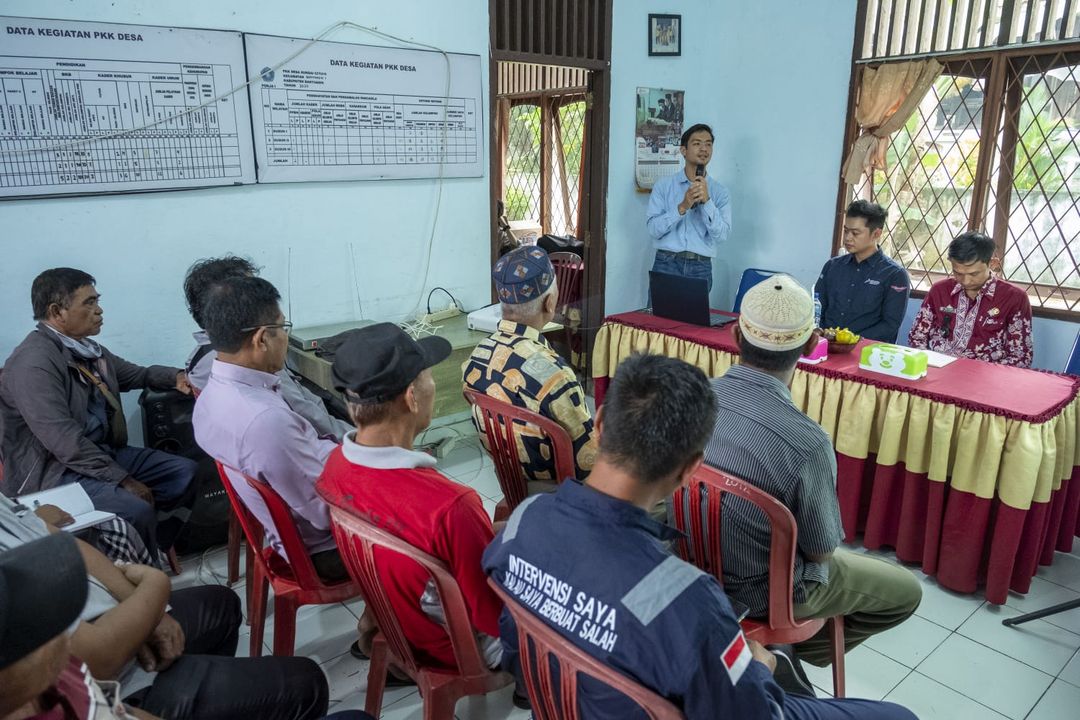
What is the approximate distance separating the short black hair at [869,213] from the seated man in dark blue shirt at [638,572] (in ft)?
8.57

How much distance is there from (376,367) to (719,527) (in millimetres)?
805

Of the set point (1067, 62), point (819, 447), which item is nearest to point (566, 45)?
point (1067, 62)

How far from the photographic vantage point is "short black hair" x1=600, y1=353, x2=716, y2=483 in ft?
3.45

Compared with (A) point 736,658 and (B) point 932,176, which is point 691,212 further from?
(A) point 736,658

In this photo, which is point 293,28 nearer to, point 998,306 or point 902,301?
point 902,301

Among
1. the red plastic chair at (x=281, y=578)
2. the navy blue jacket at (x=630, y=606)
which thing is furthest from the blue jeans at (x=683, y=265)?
the navy blue jacket at (x=630, y=606)

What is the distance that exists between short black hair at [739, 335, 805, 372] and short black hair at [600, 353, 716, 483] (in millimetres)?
542

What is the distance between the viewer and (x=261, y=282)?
1.95 m

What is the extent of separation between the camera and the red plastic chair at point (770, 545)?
1.43 meters

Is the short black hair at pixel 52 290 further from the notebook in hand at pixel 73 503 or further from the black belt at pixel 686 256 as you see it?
the black belt at pixel 686 256

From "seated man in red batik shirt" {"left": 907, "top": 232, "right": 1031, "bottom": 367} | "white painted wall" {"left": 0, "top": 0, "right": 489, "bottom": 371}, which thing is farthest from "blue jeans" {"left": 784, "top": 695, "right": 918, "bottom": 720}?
"white painted wall" {"left": 0, "top": 0, "right": 489, "bottom": 371}

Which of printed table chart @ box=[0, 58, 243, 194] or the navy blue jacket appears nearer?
the navy blue jacket

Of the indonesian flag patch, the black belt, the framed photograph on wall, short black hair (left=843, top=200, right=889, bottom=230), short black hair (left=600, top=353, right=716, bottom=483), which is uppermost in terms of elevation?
the framed photograph on wall

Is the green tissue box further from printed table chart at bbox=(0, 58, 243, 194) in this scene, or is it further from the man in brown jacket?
printed table chart at bbox=(0, 58, 243, 194)
